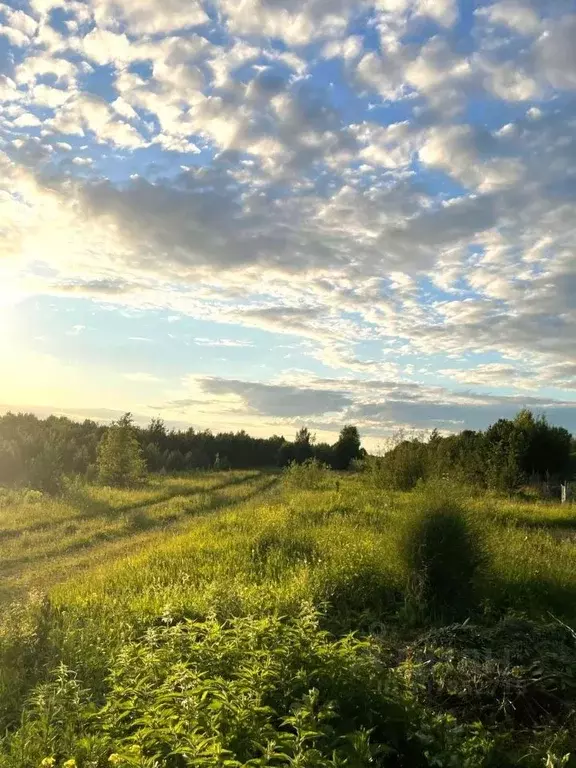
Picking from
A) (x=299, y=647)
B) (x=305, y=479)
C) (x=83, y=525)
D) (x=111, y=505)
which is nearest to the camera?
(x=299, y=647)

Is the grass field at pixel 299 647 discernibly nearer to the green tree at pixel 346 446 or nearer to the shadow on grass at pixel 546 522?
the shadow on grass at pixel 546 522

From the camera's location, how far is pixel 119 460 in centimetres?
2694

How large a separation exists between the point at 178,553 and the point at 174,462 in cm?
3469

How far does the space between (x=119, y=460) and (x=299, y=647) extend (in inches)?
931

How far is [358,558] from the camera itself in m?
8.80

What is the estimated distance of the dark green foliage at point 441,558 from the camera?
24.7 feet

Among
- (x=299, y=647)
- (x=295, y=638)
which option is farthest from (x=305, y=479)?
(x=299, y=647)

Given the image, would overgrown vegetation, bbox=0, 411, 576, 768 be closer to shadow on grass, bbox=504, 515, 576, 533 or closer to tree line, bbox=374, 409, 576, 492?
shadow on grass, bbox=504, 515, 576, 533

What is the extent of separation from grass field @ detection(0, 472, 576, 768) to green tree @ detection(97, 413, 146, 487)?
14.3m

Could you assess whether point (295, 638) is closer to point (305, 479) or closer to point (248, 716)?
point (248, 716)

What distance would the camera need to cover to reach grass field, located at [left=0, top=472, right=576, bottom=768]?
3.58 m

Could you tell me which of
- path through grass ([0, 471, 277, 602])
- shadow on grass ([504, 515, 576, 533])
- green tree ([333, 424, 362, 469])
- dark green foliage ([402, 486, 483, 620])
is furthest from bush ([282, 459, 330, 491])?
green tree ([333, 424, 362, 469])

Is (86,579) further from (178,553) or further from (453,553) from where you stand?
(453,553)

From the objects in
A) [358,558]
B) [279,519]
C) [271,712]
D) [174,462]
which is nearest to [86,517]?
[279,519]
